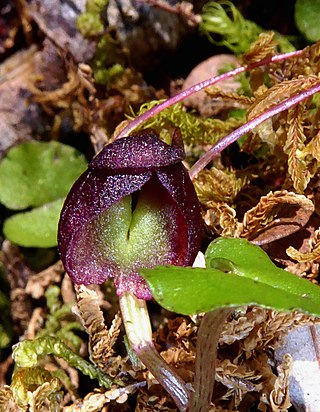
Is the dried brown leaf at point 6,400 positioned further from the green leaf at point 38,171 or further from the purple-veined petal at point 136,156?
the green leaf at point 38,171

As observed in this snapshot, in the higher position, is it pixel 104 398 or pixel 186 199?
pixel 186 199

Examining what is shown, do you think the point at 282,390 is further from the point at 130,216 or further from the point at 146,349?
the point at 130,216

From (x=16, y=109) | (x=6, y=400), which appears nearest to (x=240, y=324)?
(x=6, y=400)

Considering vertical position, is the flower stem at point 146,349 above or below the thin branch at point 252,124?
below

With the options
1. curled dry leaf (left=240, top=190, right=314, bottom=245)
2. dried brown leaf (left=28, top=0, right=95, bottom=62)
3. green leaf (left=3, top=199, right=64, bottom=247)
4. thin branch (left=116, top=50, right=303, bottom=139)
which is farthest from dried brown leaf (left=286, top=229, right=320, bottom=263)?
dried brown leaf (left=28, top=0, right=95, bottom=62)

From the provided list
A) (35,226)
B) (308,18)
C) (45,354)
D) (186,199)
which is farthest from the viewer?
(35,226)

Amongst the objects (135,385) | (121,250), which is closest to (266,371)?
(135,385)

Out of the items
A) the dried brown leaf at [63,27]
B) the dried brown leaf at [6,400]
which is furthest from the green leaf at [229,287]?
the dried brown leaf at [63,27]
